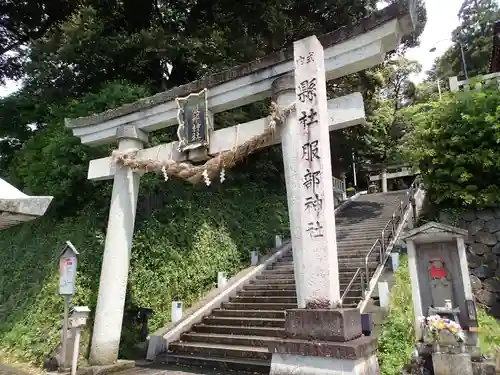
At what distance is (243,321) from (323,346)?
14.1ft

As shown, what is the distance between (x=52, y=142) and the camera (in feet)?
34.3

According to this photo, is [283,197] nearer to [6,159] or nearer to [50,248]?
[50,248]

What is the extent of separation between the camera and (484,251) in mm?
9922

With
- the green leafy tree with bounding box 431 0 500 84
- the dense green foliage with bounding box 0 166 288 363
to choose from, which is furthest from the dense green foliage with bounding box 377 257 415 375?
the green leafy tree with bounding box 431 0 500 84

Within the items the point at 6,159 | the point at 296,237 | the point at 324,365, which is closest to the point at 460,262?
the point at 296,237

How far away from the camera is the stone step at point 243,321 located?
300 inches

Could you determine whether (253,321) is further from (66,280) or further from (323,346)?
(323,346)

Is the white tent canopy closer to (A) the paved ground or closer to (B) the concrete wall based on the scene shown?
(A) the paved ground

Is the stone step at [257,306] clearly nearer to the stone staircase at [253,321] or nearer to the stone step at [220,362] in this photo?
the stone staircase at [253,321]

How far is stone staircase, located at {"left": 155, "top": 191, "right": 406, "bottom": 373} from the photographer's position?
6711mm

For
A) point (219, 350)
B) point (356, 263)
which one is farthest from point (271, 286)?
point (219, 350)

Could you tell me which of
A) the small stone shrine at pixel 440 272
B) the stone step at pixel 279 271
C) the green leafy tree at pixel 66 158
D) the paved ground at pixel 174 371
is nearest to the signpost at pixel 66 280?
the paved ground at pixel 174 371

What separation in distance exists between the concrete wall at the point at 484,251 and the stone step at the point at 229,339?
6065 mm

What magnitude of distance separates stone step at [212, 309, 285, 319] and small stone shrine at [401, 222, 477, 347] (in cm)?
286
